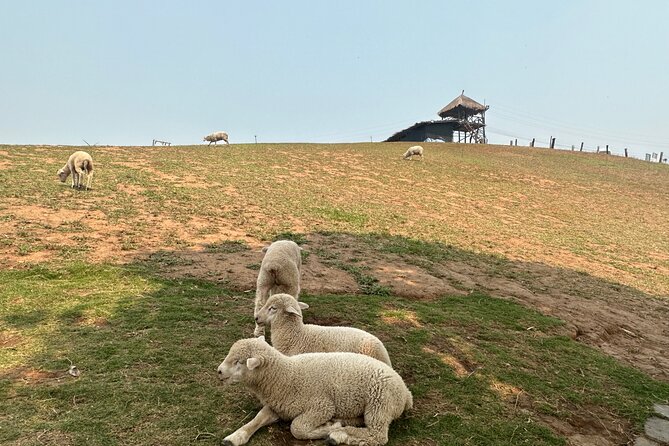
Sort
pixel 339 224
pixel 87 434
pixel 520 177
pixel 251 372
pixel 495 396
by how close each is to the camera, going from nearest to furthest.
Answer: pixel 87 434 → pixel 251 372 → pixel 495 396 → pixel 339 224 → pixel 520 177

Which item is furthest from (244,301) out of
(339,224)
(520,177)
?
(520,177)

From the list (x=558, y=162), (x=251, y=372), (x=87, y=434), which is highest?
(x=558, y=162)

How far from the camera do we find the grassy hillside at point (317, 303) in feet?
13.0

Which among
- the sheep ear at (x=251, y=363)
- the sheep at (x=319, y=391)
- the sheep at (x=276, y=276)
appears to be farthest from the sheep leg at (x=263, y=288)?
the sheep ear at (x=251, y=363)

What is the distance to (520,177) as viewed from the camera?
26625 millimetres

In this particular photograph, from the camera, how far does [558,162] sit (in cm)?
3450

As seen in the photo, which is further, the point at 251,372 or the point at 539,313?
the point at 539,313

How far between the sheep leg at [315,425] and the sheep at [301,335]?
0.93 m

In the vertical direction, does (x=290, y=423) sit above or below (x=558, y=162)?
below

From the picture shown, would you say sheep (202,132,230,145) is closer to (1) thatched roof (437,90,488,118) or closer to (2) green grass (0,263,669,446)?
(2) green grass (0,263,669,446)

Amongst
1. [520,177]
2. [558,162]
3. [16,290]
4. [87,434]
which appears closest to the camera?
[87,434]

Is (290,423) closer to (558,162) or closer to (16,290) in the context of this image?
(16,290)

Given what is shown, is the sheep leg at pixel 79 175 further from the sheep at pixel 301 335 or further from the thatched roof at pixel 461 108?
the thatched roof at pixel 461 108

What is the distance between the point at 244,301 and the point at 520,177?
23888mm
